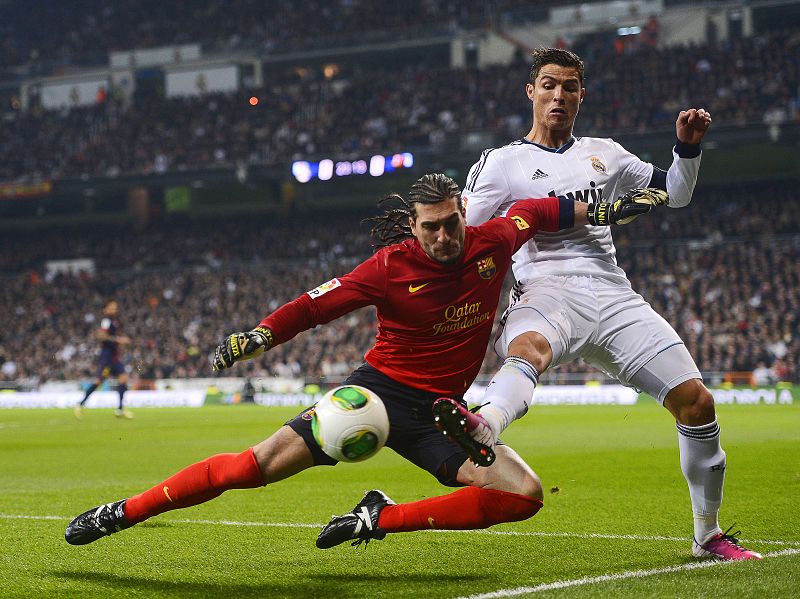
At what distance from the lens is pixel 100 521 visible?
16.9ft

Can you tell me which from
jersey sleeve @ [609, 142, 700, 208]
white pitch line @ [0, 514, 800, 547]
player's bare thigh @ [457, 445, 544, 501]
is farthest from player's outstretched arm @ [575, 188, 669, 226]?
white pitch line @ [0, 514, 800, 547]

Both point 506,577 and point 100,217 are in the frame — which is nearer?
point 506,577

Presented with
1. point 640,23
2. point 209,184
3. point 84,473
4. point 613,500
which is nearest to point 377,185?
point 209,184

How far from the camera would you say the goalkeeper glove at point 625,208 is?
203 inches

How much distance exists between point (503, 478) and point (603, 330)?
37.3 inches

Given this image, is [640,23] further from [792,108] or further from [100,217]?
[100,217]

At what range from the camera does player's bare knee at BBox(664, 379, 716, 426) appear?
5164 millimetres

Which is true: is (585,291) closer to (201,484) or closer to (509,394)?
(509,394)

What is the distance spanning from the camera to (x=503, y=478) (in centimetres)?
488

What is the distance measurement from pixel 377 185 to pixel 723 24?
13.0 meters

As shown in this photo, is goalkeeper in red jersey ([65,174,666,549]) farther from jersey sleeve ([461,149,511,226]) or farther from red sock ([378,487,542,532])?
jersey sleeve ([461,149,511,226])

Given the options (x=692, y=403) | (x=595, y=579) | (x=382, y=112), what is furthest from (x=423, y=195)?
(x=382, y=112)

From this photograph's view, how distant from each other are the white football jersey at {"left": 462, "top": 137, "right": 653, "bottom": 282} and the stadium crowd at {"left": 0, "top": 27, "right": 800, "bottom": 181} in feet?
89.9

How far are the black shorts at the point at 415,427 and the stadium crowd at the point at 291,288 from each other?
73.3 feet
